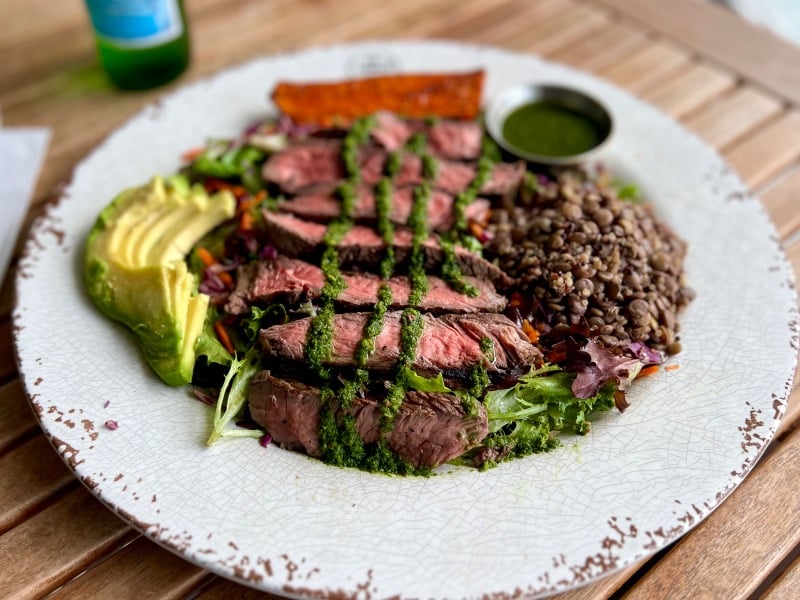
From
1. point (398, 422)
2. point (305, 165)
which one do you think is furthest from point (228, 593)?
point (305, 165)

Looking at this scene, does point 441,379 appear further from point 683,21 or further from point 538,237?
point 683,21

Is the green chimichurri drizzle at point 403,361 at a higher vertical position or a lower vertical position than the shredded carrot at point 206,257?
higher

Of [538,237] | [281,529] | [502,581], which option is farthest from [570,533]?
[538,237]

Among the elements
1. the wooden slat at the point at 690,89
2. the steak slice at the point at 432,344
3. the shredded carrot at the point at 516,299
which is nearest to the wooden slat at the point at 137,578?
the steak slice at the point at 432,344

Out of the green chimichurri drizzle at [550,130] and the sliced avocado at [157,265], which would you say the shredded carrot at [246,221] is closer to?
the sliced avocado at [157,265]

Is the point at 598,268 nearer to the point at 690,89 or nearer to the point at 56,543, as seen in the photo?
the point at 690,89

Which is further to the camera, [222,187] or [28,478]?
[222,187]
